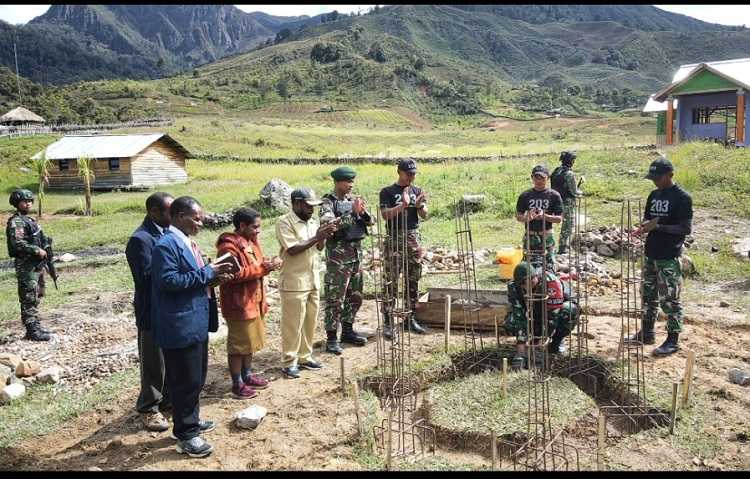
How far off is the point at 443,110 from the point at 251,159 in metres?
54.2

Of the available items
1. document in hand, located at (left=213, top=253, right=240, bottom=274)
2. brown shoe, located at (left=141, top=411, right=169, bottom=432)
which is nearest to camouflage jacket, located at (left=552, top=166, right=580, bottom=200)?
document in hand, located at (left=213, top=253, right=240, bottom=274)

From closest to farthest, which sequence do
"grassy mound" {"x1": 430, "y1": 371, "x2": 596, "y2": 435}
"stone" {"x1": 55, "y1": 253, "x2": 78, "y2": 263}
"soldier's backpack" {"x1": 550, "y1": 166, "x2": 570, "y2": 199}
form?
1. "grassy mound" {"x1": 430, "y1": 371, "x2": 596, "y2": 435}
2. "soldier's backpack" {"x1": 550, "y1": 166, "x2": 570, "y2": 199}
3. "stone" {"x1": 55, "y1": 253, "x2": 78, "y2": 263}

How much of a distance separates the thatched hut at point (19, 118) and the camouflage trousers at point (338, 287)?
5467cm

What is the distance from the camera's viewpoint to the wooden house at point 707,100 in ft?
71.5

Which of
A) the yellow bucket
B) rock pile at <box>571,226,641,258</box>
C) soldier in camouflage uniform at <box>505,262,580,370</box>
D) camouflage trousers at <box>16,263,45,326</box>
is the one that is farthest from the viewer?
rock pile at <box>571,226,641,258</box>

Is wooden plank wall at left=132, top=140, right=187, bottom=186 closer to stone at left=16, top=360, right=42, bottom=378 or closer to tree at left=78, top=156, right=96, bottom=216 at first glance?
tree at left=78, top=156, right=96, bottom=216

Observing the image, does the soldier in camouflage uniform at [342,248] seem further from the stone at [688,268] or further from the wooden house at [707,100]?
the wooden house at [707,100]

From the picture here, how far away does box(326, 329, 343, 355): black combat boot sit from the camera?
21.5 feet

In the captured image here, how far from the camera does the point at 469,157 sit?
2931cm

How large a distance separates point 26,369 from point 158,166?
82.6ft

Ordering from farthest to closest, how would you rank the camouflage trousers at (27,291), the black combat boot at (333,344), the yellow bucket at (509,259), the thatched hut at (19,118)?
the thatched hut at (19,118) < the yellow bucket at (509,259) < the camouflage trousers at (27,291) < the black combat boot at (333,344)

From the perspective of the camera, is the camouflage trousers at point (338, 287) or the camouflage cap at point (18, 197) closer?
the camouflage trousers at point (338, 287)

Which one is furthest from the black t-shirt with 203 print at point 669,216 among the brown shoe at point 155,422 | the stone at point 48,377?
the stone at point 48,377

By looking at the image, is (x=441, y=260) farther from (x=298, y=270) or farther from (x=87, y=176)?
(x=87, y=176)
